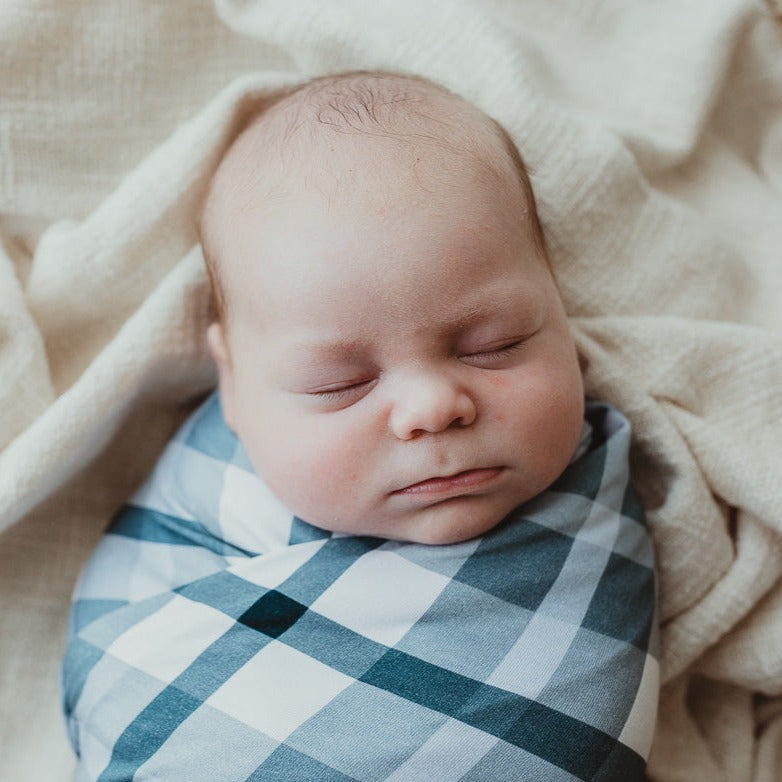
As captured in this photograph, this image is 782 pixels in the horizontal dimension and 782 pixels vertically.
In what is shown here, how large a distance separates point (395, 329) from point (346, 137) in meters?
0.22

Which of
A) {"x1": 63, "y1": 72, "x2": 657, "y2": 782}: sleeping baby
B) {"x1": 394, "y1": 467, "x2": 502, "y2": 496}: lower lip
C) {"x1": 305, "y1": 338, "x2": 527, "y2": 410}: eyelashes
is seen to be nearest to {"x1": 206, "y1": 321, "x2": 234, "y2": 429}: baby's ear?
{"x1": 63, "y1": 72, "x2": 657, "y2": 782}: sleeping baby

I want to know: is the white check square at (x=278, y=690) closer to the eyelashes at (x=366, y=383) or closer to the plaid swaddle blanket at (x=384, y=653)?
the plaid swaddle blanket at (x=384, y=653)

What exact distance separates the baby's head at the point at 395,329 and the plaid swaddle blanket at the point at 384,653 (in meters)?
0.06

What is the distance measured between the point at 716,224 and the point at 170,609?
941 mm

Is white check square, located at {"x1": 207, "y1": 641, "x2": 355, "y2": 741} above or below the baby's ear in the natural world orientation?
below

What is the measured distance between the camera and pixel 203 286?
1190 mm

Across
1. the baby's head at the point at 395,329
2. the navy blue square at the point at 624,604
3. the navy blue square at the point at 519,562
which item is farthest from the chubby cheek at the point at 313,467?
the navy blue square at the point at 624,604

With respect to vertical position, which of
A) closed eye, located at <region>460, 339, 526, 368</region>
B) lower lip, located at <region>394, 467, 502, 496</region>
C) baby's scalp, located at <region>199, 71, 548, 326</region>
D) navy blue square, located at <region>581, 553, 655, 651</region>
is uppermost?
baby's scalp, located at <region>199, 71, 548, 326</region>

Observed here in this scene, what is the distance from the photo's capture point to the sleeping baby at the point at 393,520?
91 centimetres

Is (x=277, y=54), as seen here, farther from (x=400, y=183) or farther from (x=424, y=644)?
(x=424, y=644)

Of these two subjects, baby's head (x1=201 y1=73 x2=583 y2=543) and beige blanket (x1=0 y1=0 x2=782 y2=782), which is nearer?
baby's head (x1=201 y1=73 x2=583 y2=543)

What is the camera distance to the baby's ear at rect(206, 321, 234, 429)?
3.54 feet

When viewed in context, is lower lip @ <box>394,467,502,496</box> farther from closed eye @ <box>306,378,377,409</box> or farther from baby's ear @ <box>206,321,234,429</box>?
baby's ear @ <box>206,321,234,429</box>

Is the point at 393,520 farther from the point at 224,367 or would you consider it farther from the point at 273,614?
the point at 224,367
